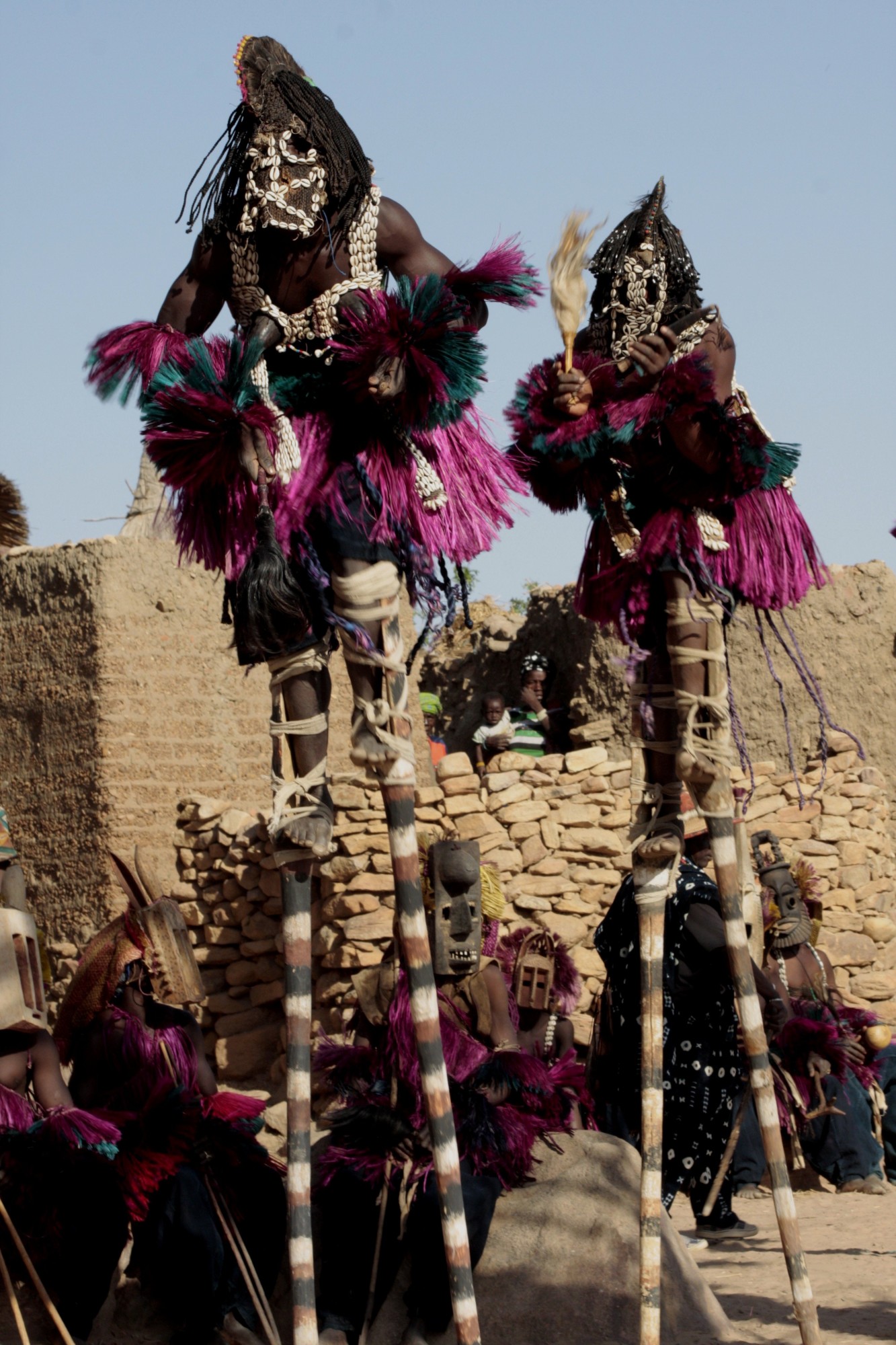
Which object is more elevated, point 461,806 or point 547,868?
point 461,806

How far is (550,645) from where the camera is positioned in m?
14.1

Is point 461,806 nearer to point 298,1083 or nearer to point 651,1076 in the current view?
point 651,1076

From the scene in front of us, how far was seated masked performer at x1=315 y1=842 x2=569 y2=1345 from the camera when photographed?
451 cm

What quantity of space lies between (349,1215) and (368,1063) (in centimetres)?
48

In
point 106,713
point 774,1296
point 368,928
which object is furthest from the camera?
point 106,713

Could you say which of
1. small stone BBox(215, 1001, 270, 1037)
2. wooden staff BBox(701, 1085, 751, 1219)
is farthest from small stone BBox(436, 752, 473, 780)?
wooden staff BBox(701, 1085, 751, 1219)

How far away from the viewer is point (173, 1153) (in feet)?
15.4

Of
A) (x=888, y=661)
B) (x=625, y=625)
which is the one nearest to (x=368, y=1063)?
(x=625, y=625)

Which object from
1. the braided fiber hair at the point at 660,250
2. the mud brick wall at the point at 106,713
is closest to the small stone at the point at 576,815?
the mud brick wall at the point at 106,713

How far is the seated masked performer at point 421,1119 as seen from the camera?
4512 mm

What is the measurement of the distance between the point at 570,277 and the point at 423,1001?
1750mm

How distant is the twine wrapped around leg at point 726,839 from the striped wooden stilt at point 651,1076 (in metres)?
0.16

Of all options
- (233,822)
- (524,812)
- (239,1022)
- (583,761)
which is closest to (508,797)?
(524,812)

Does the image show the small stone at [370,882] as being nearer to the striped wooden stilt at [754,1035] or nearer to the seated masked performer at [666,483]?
the seated masked performer at [666,483]
